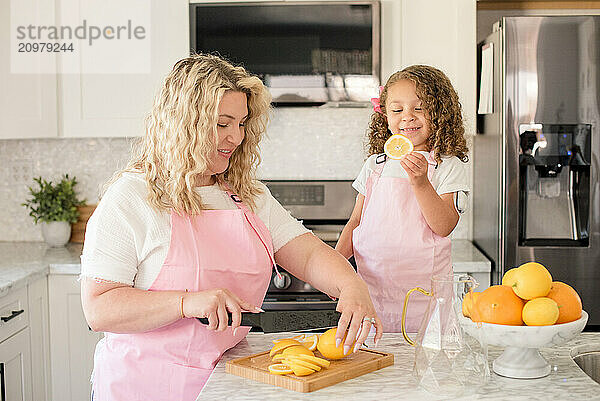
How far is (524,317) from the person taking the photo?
139cm

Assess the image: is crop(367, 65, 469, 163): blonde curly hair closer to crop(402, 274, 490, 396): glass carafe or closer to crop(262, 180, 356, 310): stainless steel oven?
crop(402, 274, 490, 396): glass carafe

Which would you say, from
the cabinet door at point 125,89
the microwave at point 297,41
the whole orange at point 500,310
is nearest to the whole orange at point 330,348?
the whole orange at point 500,310

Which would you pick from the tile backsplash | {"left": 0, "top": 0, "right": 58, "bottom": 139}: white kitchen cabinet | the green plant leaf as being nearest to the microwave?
the tile backsplash

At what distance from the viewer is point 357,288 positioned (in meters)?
1.62

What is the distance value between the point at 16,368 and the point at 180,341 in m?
1.35

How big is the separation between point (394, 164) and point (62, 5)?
5.34 feet

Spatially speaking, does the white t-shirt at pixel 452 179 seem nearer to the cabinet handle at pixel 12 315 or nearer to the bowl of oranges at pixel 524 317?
the bowl of oranges at pixel 524 317

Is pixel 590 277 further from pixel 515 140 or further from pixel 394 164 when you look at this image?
pixel 394 164

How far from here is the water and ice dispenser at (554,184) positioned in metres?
2.77

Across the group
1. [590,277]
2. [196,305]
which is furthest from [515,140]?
[196,305]

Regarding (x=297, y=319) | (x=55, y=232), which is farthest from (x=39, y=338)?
(x=297, y=319)

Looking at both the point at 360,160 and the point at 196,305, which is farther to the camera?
the point at 360,160

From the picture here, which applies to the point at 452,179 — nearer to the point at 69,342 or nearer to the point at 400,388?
the point at 400,388

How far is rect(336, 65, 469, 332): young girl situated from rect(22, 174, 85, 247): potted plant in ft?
5.24
